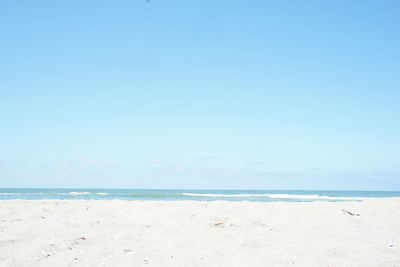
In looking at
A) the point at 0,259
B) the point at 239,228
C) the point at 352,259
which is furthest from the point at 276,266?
the point at 0,259

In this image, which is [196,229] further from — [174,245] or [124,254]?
[124,254]

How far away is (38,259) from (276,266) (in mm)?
3154

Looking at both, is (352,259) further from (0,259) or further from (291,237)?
(0,259)

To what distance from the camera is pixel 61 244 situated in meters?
4.90

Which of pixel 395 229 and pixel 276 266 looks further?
pixel 395 229

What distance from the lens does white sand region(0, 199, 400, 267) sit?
419 cm

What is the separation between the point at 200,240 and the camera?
523 centimetres

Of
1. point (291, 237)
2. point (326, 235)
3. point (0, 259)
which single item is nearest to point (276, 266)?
point (291, 237)

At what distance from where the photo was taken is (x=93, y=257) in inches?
172

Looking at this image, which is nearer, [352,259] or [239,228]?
[352,259]

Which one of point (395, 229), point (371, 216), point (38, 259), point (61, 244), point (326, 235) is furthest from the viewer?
point (371, 216)

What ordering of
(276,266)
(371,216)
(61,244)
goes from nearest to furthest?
(276,266)
(61,244)
(371,216)

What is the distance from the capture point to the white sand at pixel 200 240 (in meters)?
4.19

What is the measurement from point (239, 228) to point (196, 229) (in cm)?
83
